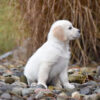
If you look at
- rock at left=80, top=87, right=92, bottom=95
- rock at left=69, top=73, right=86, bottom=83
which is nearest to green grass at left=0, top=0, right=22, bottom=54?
rock at left=69, top=73, right=86, bottom=83

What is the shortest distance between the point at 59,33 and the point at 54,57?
0.67 ft

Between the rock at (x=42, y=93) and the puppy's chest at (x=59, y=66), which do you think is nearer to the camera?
the rock at (x=42, y=93)

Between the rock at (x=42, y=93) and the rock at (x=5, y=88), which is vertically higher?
the rock at (x=5, y=88)

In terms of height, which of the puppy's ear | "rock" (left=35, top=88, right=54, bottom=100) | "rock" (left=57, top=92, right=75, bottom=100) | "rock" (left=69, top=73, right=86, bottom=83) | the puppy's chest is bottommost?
"rock" (left=69, top=73, right=86, bottom=83)

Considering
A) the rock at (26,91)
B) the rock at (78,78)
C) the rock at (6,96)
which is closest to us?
the rock at (6,96)

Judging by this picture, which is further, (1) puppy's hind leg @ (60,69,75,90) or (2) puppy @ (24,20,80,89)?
(1) puppy's hind leg @ (60,69,75,90)

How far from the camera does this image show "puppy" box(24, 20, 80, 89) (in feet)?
8.82

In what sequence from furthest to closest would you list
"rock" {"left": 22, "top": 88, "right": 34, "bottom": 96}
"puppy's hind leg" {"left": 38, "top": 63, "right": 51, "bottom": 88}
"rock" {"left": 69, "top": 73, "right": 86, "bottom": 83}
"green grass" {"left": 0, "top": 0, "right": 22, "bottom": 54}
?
"green grass" {"left": 0, "top": 0, "right": 22, "bottom": 54} → "rock" {"left": 69, "top": 73, "right": 86, "bottom": 83} → "puppy's hind leg" {"left": 38, "top": 63, "right": 51, "bottom": 88} → "rock" {"left": 22, "top": 88, "right": 34, "bottom": 96}

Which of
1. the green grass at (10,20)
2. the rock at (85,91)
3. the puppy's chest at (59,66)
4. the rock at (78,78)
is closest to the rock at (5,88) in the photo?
the puppy's chest at (59,66)

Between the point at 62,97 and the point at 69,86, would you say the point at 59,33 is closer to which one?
the point at 69,86

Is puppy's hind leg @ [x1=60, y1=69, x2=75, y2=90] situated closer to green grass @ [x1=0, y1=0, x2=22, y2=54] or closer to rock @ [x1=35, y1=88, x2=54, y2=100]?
rock @ [x1=35, y1=88, x2=54, y2=100]

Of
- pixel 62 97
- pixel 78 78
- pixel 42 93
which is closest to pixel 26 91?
pixel 42 93

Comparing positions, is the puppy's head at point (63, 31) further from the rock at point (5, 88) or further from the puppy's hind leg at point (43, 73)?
the rock at point (5, 88)

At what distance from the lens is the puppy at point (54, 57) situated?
269 centimetres
